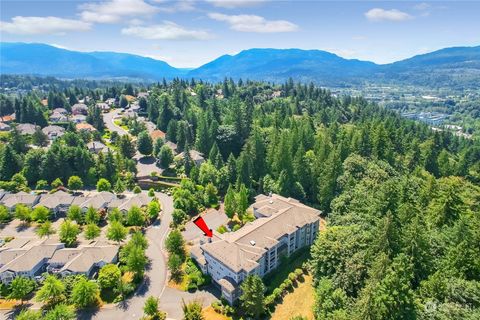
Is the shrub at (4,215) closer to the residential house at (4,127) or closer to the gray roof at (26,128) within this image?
the gray roof at (26,128)

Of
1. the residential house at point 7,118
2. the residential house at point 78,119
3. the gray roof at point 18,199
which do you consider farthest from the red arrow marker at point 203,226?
the residential house at point 7,118

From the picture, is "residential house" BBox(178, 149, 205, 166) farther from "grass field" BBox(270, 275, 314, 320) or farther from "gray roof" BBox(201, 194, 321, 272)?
"grass field" BBox(270, 275, 314, 320)

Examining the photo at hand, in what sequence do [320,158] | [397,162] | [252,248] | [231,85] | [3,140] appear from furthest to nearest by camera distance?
[231,85] < [3,140] < [397,162] < [320,158] < [252,248]

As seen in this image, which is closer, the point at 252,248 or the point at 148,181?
the point at 252,248

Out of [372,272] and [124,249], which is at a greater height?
[372,272]

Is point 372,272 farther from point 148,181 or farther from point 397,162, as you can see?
point 148,181

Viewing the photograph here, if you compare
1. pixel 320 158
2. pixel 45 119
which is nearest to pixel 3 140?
pixel 45 119
